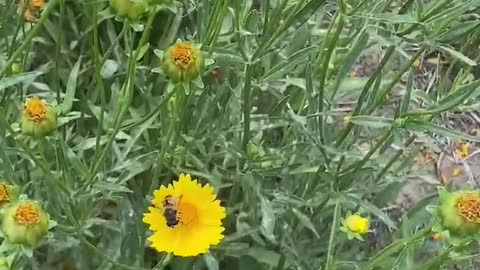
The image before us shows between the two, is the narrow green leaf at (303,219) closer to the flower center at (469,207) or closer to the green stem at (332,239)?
the green stem at (332,239)

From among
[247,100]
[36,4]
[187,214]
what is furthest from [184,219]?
[36,4]

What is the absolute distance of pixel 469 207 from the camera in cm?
112

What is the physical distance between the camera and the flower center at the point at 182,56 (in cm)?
117

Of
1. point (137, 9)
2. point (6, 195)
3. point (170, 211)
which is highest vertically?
point (137, 9)

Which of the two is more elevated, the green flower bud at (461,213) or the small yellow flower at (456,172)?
the green flower bud at (461,213)

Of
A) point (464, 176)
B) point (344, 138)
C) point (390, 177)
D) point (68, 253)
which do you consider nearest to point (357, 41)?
point (344, 138)

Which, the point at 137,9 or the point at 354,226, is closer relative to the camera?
the point at 137,9

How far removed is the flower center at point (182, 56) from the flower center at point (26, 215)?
0.25 metres

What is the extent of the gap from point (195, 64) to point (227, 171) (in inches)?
20.2

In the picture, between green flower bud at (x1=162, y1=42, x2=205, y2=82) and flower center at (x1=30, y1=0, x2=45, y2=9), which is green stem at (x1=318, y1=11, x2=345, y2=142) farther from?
flower center at (x1=30, y1=0, x2=45, y2=9)

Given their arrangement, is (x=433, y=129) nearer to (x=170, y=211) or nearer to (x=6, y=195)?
(x=170, y=211)

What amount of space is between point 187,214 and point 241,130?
0.20m

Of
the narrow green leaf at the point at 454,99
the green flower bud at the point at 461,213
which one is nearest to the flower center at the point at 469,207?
the green flower bud at the point at 461,213

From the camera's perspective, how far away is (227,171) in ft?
5.47
